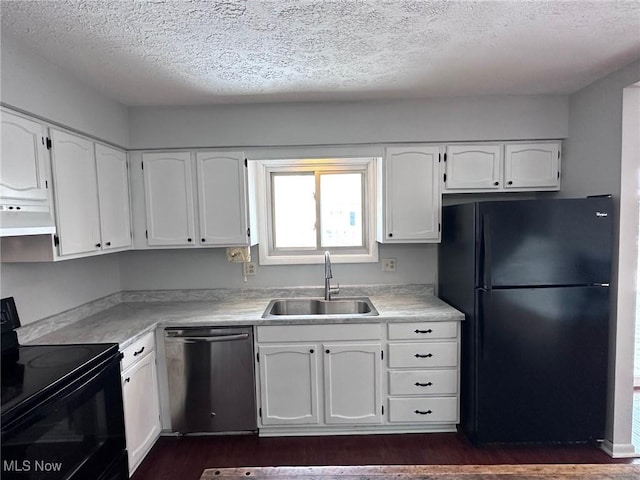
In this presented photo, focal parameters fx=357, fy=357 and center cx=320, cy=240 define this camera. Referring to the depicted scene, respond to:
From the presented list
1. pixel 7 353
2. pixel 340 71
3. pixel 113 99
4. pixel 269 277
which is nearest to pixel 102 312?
pixel 7 353

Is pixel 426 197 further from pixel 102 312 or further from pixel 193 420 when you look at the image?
pixel 102 312

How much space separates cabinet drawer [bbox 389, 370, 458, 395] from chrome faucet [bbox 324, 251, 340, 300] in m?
0.76

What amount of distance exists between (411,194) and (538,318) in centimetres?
114

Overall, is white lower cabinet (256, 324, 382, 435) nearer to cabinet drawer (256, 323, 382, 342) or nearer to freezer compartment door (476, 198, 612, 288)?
cabinet drawer (256, 323, 382, 342)

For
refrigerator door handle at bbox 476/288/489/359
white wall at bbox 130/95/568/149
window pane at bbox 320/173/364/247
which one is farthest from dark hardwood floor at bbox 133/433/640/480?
white wall at bbox 130/95/568/149

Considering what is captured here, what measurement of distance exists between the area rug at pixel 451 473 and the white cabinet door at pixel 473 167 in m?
1.93

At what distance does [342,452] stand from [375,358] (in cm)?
62

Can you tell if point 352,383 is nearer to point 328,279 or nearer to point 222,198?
point 328,279

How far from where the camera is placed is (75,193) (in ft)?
→ 6.59

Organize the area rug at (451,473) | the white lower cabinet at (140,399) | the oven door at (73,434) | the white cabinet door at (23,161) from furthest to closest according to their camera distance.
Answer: the white lower cabinet at (140,399) → the white cabinet door at (23,161) → the oven door at (73,434) → the area rug at (451,473)

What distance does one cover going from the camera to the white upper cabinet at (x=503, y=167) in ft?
8.48

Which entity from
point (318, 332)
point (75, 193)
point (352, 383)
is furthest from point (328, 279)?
point (75, 193)

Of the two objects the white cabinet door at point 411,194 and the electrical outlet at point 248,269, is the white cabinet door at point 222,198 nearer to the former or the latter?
the electrical outlet at point 248,269

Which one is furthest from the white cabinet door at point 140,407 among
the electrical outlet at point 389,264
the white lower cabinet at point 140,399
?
the electrical outlet at point 389,264
